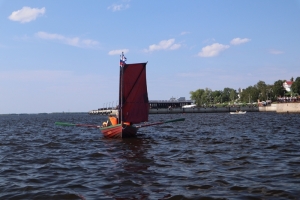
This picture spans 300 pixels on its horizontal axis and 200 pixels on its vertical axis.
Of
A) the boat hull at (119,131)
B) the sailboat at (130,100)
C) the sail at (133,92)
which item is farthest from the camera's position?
the sail at (133,92)

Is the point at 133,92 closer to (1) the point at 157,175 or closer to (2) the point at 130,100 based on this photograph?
(2) the point at 130,100

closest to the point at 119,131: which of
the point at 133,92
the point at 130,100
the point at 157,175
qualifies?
the point at 130,100

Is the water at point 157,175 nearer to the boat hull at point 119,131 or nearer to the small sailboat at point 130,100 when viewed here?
the boat hull at point 119,131

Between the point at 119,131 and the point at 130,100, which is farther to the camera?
the point at 130,100

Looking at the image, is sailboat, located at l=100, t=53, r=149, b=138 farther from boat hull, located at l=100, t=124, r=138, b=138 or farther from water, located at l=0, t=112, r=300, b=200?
water, located at l=0, t=112, r=300, b=200

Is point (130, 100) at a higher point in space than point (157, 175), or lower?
higher

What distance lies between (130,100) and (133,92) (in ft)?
2.58

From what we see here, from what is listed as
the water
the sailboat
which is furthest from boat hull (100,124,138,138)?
the water

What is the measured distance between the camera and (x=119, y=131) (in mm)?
29703

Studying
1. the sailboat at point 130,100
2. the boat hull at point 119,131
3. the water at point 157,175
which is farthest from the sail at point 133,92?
the water at point 157,175

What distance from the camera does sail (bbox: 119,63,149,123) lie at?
99.9ft

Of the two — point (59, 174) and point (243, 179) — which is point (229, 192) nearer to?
point (243, 179)

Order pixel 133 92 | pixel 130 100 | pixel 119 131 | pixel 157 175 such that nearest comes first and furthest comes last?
pixel 157 175, pixel 119 131, pixel 130 100, pixel 133 92

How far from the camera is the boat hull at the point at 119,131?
29688mm
